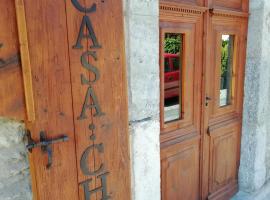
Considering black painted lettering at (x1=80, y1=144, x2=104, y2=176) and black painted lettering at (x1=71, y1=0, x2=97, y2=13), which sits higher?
black painted lettering at (x1=71, y1=0, x2=97, y2=13)

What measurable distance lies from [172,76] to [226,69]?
841mm

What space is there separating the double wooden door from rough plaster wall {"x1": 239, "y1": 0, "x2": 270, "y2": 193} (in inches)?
2.9

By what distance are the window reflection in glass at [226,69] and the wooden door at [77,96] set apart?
5.00ft

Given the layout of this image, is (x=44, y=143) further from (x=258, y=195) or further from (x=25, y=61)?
(x=258, y=195)

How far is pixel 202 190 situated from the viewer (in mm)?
2537

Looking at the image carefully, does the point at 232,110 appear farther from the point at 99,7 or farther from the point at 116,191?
the point at 99,7

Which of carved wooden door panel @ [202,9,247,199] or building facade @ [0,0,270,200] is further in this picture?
carved wooden door panel @ [202,9,247,199]

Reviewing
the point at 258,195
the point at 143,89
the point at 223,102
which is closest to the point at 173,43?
the point at 143,89

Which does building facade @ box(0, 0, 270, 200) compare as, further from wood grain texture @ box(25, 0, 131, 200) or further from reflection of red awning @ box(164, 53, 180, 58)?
reflection of red awning @ box(164, 53, 180, 58)

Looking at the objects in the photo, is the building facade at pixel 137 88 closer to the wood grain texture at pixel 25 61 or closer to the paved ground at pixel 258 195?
A: the wood grain texture at pixel 25 61

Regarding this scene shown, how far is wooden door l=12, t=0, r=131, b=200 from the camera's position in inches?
44.7

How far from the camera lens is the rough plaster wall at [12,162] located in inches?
47.4

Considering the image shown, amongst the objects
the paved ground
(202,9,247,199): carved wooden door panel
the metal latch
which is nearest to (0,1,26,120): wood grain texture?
the metal latch

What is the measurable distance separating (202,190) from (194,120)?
2.48 ft
